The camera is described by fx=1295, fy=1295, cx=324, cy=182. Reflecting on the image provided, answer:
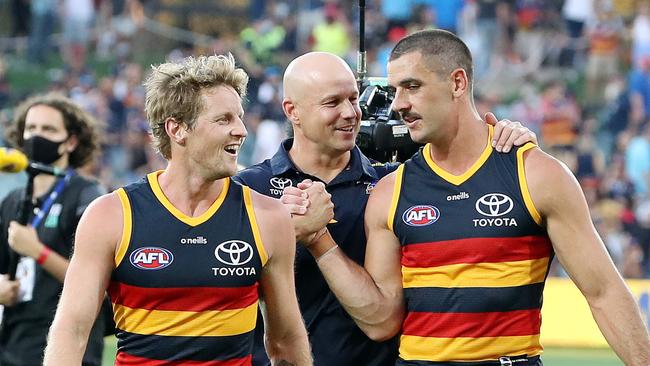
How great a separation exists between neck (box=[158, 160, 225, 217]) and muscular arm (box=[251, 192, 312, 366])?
0.18 metres

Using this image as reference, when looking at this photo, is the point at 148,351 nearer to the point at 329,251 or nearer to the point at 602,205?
the point at 329,251

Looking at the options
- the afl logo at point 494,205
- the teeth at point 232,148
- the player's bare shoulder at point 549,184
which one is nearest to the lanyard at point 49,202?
the teeth at point 232,148

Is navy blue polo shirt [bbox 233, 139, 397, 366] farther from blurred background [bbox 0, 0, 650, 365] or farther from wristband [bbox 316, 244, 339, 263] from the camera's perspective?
blurred background [bbox 0, 0, 650, 365]

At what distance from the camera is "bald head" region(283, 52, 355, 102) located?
19.4 ft

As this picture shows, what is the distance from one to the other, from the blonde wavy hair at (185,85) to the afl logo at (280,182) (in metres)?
0.91

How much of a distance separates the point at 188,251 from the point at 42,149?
10.1 ft

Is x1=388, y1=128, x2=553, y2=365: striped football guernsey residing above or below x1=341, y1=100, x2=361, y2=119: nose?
below

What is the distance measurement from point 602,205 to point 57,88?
9.11m

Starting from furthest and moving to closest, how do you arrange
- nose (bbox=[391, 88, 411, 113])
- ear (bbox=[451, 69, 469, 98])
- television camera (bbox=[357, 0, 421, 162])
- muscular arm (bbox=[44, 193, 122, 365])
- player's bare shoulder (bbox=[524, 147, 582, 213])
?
television camera (bbox=[357, 0, 421, 162])
ear (bbox=[451, 69, 469, 98])
nose (bbox=[391, 88, 411, 113])
player's bare shoulder (bbox=[524, 147, 582, 213])
muscular arm (bbox=[44, 193, 122, 365])

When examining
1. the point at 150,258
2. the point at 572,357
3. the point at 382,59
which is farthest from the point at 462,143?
the point at 382,59

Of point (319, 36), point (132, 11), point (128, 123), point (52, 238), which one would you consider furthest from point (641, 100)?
point (52, 238)

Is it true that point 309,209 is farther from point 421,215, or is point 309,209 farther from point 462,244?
point 462,244

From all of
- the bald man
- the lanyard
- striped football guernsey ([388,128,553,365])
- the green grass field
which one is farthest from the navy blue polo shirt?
the green grass field

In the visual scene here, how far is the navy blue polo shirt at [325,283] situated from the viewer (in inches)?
232
